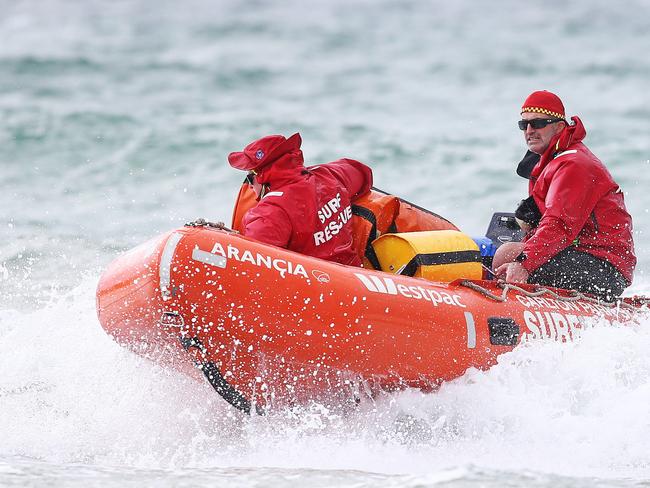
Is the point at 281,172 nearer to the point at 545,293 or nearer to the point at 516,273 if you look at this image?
the point at 516,273

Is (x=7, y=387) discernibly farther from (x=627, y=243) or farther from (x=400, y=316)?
(x=627, y=243)

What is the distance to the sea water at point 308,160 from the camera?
379cm

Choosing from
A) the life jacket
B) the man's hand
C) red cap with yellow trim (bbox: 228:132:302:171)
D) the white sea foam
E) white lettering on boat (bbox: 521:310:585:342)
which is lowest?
the white sea foam

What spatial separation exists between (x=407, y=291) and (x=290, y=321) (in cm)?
55

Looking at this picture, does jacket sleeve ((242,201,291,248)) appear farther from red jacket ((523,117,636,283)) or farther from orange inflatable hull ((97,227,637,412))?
red jacket ((523,117,636,283))

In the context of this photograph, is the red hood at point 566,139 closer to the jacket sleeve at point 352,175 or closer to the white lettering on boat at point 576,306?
the white lettering on boat at point 576,306

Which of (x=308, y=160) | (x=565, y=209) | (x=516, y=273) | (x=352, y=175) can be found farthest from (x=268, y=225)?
(x=308, y=160)

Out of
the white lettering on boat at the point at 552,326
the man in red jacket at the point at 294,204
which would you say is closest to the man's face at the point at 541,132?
the white lettering on boat at the point at 552,326

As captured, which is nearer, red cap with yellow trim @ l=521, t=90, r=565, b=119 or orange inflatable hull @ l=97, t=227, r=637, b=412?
orange inflatable hull @ l=97, t=227, r=637, b=412

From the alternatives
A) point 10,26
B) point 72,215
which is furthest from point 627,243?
point 10,26

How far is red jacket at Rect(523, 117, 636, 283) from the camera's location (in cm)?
458

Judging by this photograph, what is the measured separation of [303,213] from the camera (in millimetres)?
4242

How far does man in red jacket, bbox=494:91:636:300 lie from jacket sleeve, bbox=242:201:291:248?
1.16 metres

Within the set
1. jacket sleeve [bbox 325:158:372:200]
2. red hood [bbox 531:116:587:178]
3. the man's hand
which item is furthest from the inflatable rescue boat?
red hood [bbox 531:116:587:178]
